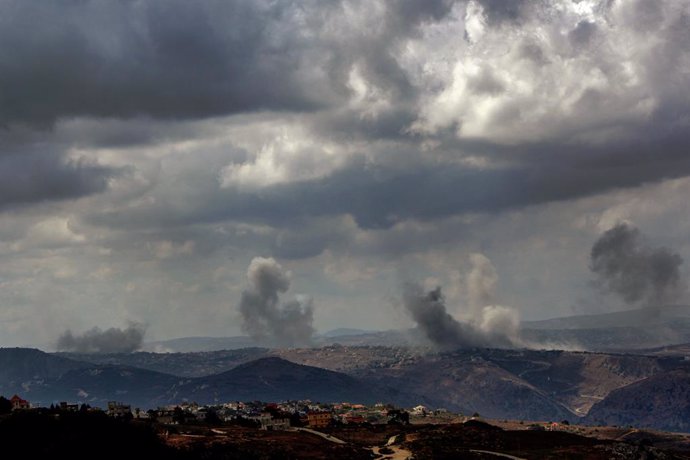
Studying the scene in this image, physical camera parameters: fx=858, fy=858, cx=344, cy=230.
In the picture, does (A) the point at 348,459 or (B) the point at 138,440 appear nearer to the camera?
(B) the point at 138,440

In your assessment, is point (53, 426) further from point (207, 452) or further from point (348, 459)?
point (348, 459)

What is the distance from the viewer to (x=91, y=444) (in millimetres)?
165375

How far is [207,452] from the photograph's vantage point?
180 m

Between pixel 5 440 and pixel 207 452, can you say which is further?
pixel 207 452

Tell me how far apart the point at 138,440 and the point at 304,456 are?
4217 cm

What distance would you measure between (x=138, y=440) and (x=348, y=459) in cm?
5043

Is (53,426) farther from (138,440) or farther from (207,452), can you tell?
(207,452)

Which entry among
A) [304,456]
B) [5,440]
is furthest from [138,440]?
[304,456]

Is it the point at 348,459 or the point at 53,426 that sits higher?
the point at 53,426

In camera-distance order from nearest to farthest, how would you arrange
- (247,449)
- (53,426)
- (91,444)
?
(91,444), (53,426), (247,449)

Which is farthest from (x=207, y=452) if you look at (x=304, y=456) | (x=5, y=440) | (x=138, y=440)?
→ (x=5, y=440)

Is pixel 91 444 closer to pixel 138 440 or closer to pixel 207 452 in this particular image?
pixel 138 440

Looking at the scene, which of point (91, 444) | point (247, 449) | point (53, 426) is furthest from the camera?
point (247, 449)

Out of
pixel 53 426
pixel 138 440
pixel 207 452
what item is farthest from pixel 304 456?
pixel 53 426
